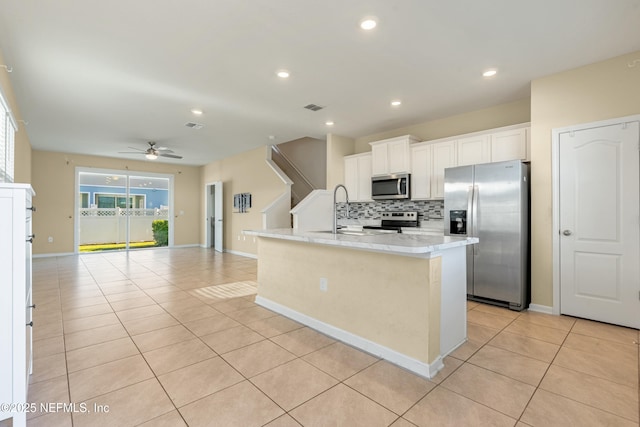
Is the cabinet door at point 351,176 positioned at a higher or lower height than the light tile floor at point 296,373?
higher

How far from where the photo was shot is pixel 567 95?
11.1ft

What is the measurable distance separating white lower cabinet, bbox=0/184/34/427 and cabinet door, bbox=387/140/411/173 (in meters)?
4.64

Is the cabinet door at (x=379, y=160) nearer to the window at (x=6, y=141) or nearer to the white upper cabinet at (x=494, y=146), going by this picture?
the white upper cabinet at (x=494, y=146)

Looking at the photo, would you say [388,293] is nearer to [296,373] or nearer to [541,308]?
[296,373]

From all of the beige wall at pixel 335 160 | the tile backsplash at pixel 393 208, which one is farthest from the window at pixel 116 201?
the tile backsplash at pixel 393 208

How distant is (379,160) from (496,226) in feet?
7.60

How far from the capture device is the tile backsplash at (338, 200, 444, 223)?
16.5 ft

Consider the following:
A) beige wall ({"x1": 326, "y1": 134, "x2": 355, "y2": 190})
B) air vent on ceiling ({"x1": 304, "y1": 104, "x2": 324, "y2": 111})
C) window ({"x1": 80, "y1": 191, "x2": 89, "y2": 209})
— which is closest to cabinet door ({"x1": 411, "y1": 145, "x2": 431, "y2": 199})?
beige wall ({"x1": 326, "y1": 134, "x2": 355, "y2": 190})

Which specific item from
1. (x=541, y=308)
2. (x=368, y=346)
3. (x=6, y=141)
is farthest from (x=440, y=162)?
(x=6, y=141)

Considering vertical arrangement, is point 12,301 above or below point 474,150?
below

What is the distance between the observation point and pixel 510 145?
3988 mm

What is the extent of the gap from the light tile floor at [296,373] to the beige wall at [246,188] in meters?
4.08

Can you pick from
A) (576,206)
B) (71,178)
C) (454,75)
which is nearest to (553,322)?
(576,206)

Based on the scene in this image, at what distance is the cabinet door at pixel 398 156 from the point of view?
5059 millimetres
